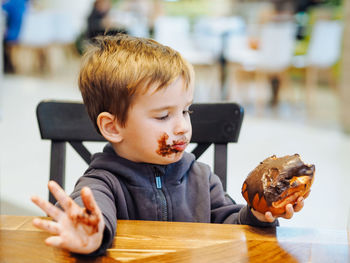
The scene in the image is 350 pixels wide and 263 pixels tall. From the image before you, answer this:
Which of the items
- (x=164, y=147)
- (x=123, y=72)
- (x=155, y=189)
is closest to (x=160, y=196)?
(x=155, y=189)

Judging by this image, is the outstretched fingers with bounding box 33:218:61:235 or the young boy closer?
the outstretched fingers with bounding box 33:218:61:235

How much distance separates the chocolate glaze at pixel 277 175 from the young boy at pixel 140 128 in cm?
4

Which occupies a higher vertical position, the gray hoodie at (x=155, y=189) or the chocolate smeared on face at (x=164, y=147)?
the chocolate smeared on face at (x=164, y=147)

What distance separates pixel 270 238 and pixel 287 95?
241 inches

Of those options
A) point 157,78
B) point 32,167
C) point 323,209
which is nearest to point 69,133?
point 157,78

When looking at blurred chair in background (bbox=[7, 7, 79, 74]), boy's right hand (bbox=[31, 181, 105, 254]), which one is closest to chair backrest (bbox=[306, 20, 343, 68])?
blurred chair in background (bbox=[7, 7, 79, 74])

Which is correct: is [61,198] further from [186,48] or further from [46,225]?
[186,48]

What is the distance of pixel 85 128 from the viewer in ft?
4.11

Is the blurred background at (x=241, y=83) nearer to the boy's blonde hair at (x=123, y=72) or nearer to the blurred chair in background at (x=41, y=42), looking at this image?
the blurred chair in background at (x=41, y=42)

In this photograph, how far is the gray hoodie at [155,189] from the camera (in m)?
1.00

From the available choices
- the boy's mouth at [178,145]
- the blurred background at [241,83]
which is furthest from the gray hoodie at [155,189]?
the blurred background at [241,83]

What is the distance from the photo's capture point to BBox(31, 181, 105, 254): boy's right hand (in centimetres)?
64

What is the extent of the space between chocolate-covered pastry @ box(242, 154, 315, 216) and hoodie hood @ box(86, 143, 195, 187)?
0.25 m

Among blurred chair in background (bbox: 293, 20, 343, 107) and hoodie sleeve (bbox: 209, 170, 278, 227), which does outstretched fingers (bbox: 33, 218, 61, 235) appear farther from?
blurred chair in background (bbox: 293, 20, 343, 107)
